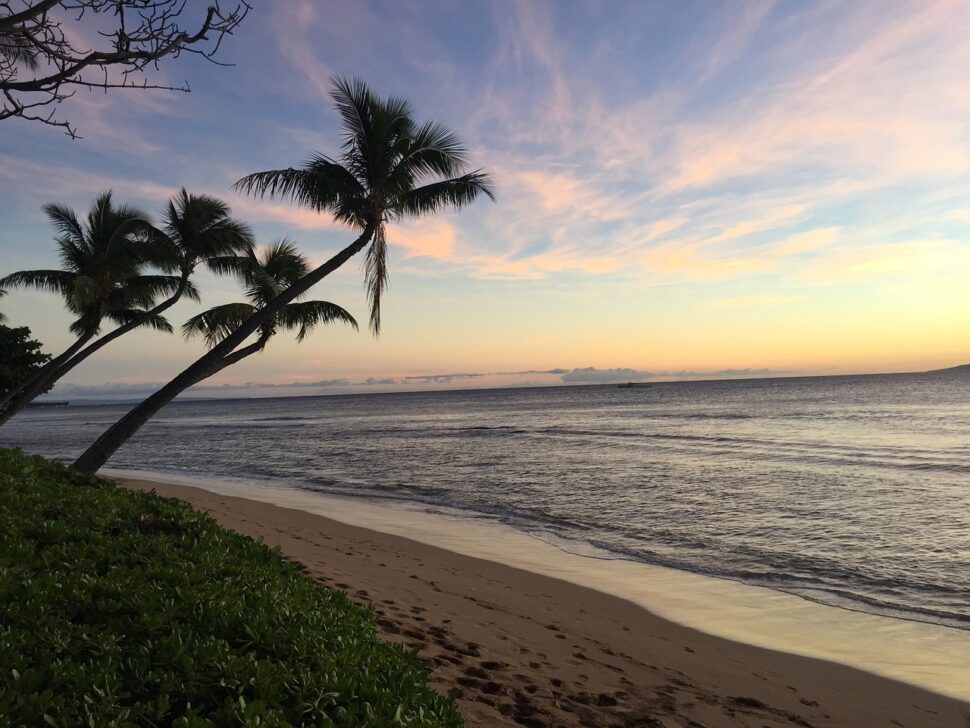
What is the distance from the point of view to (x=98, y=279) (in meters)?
18.3

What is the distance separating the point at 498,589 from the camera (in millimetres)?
9164

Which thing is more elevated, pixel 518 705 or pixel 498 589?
pixel 518 705

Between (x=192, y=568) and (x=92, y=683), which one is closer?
(x=92, y=683)

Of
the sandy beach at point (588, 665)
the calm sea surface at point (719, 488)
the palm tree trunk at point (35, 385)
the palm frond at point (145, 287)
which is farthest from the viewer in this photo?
the palm frond at point (145, 287)

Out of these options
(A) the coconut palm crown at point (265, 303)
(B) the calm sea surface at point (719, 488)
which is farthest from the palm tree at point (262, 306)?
(B) the calm sea surface at point (719, 488)

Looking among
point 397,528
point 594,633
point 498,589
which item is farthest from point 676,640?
point 397,528

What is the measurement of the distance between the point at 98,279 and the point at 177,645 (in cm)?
1853

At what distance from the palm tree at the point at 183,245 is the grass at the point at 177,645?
13369 mm

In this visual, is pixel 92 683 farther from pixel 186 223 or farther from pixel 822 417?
pixel 822 417

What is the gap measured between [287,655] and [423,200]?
12.5 meters

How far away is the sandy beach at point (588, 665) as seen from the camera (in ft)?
16.2

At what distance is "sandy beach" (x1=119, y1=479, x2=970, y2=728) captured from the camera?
4.94 m

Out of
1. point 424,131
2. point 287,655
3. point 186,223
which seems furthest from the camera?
point 186,223

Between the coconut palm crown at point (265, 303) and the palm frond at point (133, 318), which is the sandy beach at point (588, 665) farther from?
the palm frond at point (133, 318)
